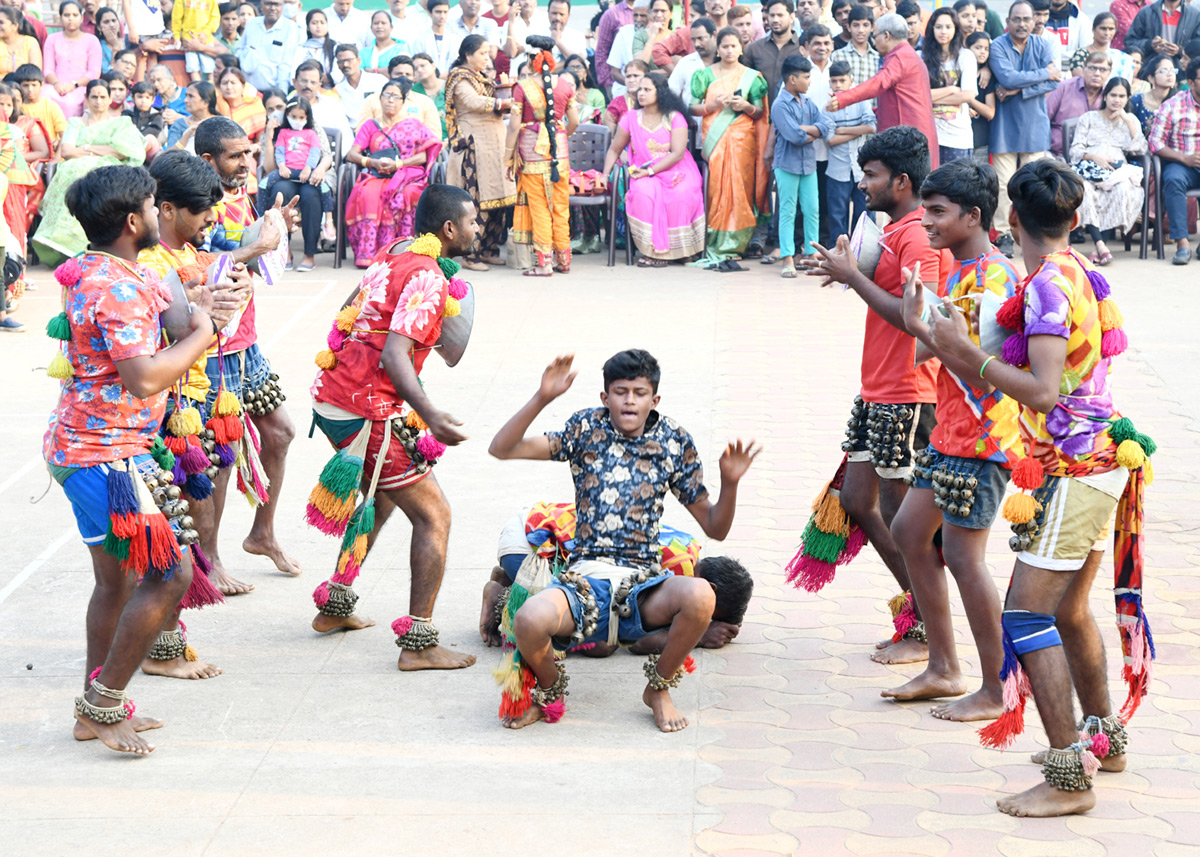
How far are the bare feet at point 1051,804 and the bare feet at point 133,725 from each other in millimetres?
2560

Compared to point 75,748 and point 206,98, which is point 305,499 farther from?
point 206,98

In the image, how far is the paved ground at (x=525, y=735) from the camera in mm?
3766

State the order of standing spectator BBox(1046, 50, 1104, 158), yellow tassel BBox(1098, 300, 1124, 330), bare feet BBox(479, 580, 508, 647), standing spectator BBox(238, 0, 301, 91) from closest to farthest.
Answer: yellow tassel BBox(1098, 300, 1124, 330) < bare feet BBox(479, 580, 508, 647) < standing spectator BBox(1046, 50, 1104, 158) < standing spectator BBox(238, 0, 301, 91)

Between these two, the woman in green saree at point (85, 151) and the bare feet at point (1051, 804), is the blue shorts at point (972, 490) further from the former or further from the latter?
the woman in green saree at point (85, 151)

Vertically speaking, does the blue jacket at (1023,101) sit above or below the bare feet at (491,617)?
above

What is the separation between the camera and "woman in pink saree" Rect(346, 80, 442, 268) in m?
13.1

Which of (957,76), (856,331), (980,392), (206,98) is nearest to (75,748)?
(980,392)

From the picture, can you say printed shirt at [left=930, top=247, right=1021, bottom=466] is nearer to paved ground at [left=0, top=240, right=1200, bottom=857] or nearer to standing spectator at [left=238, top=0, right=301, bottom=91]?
paved ground at [left=0, top=240, right=1200, bottom=857]

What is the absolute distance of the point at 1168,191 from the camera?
1290 cm

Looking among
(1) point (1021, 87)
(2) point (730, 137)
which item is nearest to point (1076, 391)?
(2) point (730, 137)

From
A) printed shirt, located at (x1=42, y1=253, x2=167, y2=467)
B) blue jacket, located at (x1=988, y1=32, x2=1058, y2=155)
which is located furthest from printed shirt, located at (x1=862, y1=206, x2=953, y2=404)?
blue jacket, located at (x1=988, y1=32, x2=1058, y2=155)

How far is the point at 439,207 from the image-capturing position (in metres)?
4.93

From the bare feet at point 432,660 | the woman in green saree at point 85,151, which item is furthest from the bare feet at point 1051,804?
the woman in green saree at point 85,151

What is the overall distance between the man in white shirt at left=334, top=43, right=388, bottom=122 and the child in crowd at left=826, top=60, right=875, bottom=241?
4508mm
